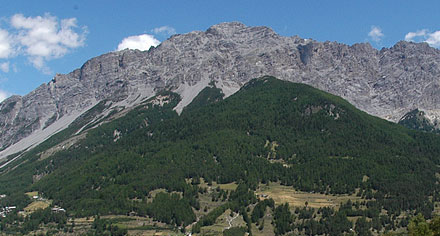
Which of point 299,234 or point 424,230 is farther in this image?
point 299,234

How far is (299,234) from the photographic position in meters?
198

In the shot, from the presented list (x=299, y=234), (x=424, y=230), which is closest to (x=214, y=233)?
(x=299, y=234)

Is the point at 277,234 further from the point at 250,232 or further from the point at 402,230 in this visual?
the point at 402,230

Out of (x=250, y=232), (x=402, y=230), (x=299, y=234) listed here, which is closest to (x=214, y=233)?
(x=250, y=232)

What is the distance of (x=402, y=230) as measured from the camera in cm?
19775

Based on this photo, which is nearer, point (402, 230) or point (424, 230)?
point (424, 230)

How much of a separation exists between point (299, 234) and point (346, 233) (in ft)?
56.5

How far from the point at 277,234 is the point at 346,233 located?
25.4 m

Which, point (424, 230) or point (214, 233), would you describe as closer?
point (424, 230)

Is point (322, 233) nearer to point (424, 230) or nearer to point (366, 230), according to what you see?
point (366, 230)

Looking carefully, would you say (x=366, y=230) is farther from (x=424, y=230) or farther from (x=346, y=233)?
(x=424, y=230)

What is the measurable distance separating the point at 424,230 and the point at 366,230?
66971 mm

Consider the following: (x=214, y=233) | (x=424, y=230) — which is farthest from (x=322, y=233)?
(x=424, y=230)

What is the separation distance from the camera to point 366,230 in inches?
7648
